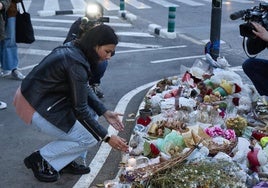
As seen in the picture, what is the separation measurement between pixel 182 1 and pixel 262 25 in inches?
527

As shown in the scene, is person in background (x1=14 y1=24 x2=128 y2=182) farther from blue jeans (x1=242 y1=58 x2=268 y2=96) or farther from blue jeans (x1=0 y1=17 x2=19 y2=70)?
blue jeans (x1=0 y1=17 x2=19 y2=70)

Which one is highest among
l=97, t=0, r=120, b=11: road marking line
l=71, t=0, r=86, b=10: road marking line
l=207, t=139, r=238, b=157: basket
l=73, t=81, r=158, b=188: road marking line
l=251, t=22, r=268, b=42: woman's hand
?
l=251, t=22, r=268, b=42: woman's hand

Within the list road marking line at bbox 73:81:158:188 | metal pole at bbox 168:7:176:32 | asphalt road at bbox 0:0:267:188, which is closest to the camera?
road marking line at bbox 73:81:158:188

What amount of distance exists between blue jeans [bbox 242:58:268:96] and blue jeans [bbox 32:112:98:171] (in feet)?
7.21

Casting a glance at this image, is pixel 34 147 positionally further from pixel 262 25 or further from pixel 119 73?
pixel 119 73

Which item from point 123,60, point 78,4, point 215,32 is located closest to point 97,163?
point 215,32

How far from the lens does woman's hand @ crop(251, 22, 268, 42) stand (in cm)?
465

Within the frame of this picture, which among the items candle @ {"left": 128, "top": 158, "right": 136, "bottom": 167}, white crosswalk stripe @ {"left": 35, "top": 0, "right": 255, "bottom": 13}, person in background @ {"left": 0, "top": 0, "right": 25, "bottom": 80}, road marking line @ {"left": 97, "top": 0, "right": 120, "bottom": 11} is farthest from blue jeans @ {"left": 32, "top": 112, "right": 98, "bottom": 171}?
road marking line @ {"left": 97, "top": 0, "right": 120, "bottom": 11}

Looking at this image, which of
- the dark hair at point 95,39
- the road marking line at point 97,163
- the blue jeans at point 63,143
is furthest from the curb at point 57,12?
the dark hair at point 95,39

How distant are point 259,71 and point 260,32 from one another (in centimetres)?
78

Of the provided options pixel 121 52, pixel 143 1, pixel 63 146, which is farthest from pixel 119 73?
pixel 143 1

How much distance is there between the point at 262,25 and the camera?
4.75 meters

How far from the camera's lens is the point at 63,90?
3844 millimetres

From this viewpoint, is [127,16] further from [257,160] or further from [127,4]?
[257,160]
